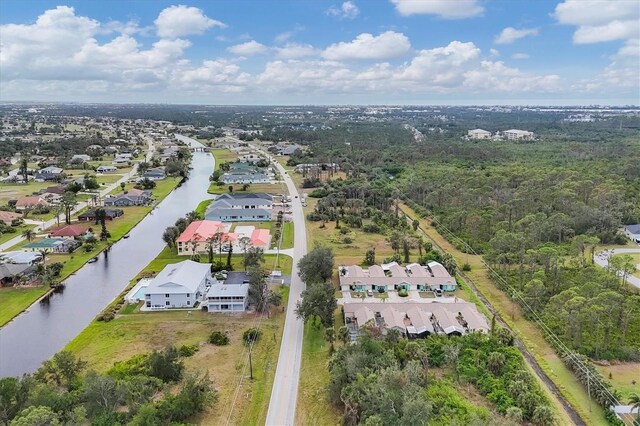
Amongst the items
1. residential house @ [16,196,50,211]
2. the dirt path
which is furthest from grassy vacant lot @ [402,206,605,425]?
residential house @ [16,196,50,211]

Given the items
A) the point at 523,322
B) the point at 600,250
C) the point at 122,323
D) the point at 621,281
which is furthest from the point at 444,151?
the point at 122,323

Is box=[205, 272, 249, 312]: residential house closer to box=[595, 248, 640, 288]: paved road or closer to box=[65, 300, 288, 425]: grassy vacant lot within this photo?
box=[65, 300, 288, 425]: grassy vacant lot

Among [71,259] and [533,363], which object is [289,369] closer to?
[533,363]

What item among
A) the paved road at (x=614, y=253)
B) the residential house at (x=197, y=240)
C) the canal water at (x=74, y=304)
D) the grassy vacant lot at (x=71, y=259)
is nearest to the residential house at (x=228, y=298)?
the canal water at (x=74, y=304)

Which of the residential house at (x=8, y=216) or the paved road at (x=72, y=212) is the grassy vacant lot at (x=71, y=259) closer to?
the paved road at (x=72, y=212)

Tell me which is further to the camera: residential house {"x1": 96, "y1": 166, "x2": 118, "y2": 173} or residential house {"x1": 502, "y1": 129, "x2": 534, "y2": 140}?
residential house {"x1": 502, "y1": 129, "x2": 534, "y2": 140}

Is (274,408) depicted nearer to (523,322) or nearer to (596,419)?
(596,419)

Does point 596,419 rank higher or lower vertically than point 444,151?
lower
